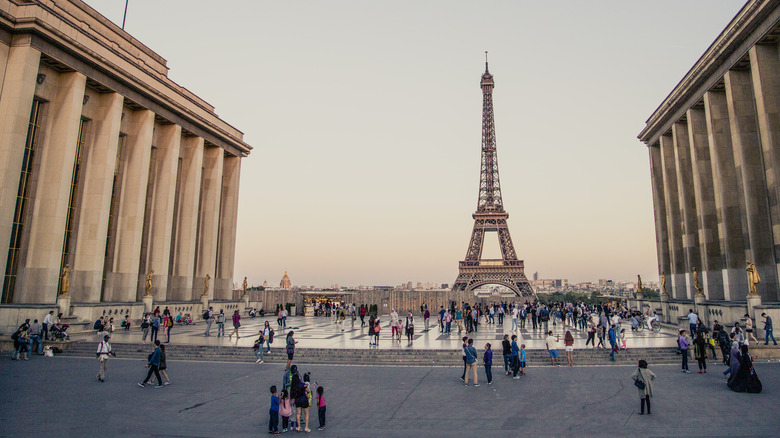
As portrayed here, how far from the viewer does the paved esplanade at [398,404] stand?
10930 mm

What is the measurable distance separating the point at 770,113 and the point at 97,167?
4421cm

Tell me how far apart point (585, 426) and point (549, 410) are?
1544 mm

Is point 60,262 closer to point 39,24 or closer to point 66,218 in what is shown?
point 66,218

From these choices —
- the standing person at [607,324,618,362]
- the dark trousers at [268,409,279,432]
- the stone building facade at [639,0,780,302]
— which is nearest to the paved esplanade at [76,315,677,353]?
the standing person at [607,324,618,362]

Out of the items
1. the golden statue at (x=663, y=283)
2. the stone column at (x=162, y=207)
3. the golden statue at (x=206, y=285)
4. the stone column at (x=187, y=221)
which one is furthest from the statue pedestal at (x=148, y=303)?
the golden statue at (x=663, y=283)

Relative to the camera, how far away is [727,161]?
34.3m

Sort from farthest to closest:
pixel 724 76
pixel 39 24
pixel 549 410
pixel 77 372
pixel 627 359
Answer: pixel 724 76
pixel 39 24
pixel 627 359
pixel 77 372
pixel 549 410

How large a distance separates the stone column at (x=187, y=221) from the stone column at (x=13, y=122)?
16.7 metres

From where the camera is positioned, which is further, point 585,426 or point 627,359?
point 627,359

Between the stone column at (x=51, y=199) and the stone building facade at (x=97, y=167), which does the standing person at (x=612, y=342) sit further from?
the stone column at (x=51, y=199)

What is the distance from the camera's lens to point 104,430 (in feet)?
34.9

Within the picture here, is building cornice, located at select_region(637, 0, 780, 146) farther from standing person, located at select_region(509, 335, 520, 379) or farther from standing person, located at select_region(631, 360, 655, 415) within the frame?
standing person, located at select_region(631, 360, 655, 415)

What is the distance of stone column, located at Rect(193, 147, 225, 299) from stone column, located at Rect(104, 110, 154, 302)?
9.11 meters

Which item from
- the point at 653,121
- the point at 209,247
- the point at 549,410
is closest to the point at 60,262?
the point at 209,247
